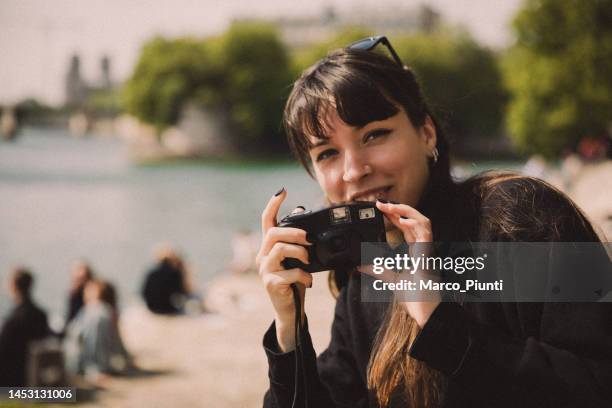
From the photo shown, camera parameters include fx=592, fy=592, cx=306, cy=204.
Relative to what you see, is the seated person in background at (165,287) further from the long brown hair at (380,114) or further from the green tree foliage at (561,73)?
the green tree foliage at (561,73)

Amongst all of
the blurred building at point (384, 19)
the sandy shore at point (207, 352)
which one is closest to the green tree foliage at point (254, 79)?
the blurred building at point (384, 19)

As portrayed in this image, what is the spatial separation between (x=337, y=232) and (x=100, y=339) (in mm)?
3889

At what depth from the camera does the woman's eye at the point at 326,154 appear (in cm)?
111

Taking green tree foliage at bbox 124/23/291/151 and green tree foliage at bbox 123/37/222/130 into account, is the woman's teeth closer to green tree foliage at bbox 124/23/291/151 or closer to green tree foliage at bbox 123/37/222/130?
green tree foliage at bbox 124/23/291/151

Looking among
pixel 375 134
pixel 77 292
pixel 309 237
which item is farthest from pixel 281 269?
pixel 77 292

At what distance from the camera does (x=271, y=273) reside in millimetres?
1065

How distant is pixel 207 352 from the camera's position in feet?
16.0

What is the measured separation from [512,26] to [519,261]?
552 inches

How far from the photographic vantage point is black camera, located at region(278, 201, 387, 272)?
1016mm

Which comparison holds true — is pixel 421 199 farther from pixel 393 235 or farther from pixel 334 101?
pixel 334 101

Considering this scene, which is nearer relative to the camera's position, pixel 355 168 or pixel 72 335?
pixel 355 168

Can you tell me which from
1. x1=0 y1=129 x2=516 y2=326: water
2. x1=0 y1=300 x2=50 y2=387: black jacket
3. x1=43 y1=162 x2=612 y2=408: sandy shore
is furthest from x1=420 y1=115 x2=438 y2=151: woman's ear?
x1=0 y1=129 x2=516 y2=326: water

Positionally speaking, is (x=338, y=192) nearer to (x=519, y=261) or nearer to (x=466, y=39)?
(x=519, y=261)

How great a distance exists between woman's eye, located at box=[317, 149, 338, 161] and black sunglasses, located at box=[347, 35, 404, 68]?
0.20 meters
